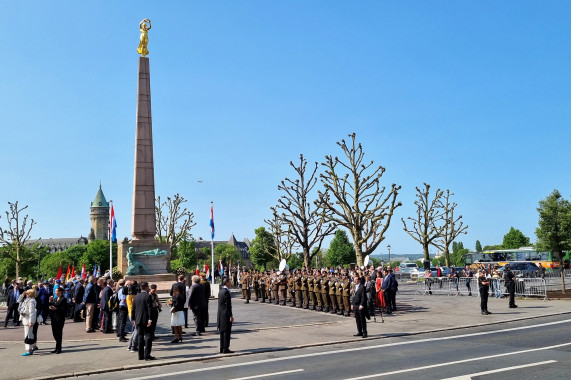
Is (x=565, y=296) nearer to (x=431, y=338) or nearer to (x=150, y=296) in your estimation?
(x=431, y=338)

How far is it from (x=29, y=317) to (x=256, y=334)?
20.9 feet

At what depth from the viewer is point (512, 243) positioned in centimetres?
9769

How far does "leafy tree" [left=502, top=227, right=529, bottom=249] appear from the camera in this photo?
319ft

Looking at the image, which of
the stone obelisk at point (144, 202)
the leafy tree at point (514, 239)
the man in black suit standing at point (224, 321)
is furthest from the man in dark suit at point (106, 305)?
the leafy tree at point (514, 239)

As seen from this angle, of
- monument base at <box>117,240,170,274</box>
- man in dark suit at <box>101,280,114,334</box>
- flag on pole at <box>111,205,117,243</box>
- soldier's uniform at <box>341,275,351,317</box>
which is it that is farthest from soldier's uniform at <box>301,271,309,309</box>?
flag on pole at <box>111,205,117,243</box>

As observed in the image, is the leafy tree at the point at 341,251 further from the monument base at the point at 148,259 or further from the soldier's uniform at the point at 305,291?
the soldier's uniform at the point at 305,291

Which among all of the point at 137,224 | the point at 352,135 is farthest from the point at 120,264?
the point at 352,135

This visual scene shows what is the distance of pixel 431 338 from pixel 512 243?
9481 centimetres

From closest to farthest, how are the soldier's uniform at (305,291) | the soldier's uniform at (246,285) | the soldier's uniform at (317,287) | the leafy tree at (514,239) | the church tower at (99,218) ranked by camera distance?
1. the soldier's uniform at (317,287)
2. the soldier's uniform at (305,291)
3. the soldier's uniform at (246,285)
4. the leafy tree at (514,239)
5. the church tower at (99,218)

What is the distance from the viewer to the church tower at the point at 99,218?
181 meters

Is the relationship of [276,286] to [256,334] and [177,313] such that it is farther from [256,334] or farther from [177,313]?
[177,313]

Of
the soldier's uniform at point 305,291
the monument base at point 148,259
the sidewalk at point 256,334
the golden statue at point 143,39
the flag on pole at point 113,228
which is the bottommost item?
the sidewalk at point 256,334

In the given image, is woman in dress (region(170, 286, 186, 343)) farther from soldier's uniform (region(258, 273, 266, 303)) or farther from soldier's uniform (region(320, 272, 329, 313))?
soldier's uniform (region(258, 273, 266, 303))

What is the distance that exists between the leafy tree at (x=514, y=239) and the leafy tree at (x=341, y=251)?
35.0m
